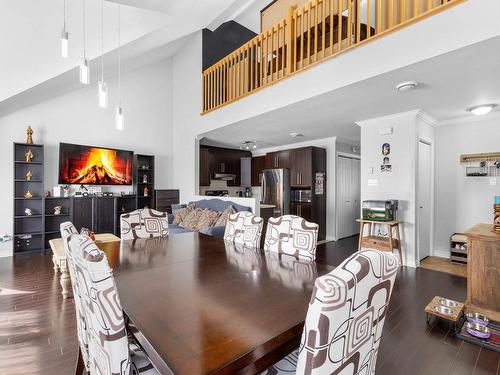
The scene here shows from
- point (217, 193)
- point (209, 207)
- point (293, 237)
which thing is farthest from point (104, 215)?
point (293, 237)

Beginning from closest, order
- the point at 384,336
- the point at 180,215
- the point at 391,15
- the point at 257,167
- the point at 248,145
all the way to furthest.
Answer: the point at 384,336
the point at 391,15
the point at 180,215
the point at 248,145
the point at 257,167

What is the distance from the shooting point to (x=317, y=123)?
443 cm

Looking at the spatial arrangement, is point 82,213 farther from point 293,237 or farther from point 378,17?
point 378,17

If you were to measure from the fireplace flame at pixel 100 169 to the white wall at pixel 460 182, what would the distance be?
6076 millimetres

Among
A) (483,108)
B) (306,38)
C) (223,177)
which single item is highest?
(306,38)

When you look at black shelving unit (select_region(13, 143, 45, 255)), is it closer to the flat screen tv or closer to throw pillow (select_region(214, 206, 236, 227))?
the flat screen tv

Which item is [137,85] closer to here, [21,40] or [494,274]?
[21,40]

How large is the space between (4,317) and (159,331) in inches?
99.3

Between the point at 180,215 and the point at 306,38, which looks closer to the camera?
the point at 306,38

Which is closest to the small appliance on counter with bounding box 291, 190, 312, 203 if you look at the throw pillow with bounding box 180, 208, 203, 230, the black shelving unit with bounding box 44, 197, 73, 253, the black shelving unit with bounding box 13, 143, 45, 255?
the throw pillow with bounding box 180, 208, 203, 230

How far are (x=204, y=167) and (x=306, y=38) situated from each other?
370 centimetres

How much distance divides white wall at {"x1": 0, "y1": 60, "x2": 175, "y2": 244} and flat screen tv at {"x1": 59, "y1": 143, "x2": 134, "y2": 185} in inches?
9.8

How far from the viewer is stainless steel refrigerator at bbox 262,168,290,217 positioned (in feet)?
19.1

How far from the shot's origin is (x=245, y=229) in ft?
7.36
